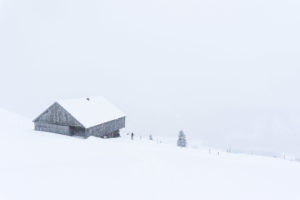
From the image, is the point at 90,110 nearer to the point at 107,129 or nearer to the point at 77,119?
the point at 107,129

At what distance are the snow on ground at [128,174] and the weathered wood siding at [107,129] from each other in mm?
8410

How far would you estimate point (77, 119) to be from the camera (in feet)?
144

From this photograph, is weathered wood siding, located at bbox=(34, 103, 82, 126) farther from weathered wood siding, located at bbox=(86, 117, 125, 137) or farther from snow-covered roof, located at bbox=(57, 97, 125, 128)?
weathered wood siding, located at bbox=(86, 117, 125, 137)

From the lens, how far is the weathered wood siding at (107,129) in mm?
45156

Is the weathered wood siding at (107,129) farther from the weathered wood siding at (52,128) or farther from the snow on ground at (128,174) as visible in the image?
the snow on ground at (128,174)

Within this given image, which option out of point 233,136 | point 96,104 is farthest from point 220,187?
point 233,136

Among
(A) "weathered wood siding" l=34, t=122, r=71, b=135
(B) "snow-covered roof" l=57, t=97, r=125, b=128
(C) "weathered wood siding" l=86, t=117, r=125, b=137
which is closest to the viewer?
(A) "weathered wood siding" l=34, t=122, r=71, b=135

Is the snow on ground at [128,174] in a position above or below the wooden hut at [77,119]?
below

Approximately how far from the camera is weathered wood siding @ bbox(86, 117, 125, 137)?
45156 mm

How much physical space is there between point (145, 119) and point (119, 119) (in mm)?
82206

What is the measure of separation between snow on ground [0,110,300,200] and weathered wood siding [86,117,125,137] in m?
8.41

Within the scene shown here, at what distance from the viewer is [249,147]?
9425 cm

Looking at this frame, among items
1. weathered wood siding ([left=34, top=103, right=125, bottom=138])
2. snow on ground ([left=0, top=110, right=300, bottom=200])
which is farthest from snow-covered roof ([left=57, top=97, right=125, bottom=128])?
snow on ground ([left=0, top=110, right=300, bottom=200])

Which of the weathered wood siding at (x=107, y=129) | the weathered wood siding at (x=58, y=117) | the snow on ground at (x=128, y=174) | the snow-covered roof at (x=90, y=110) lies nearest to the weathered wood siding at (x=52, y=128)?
the weathered wood siding at (x=58, y=117)
